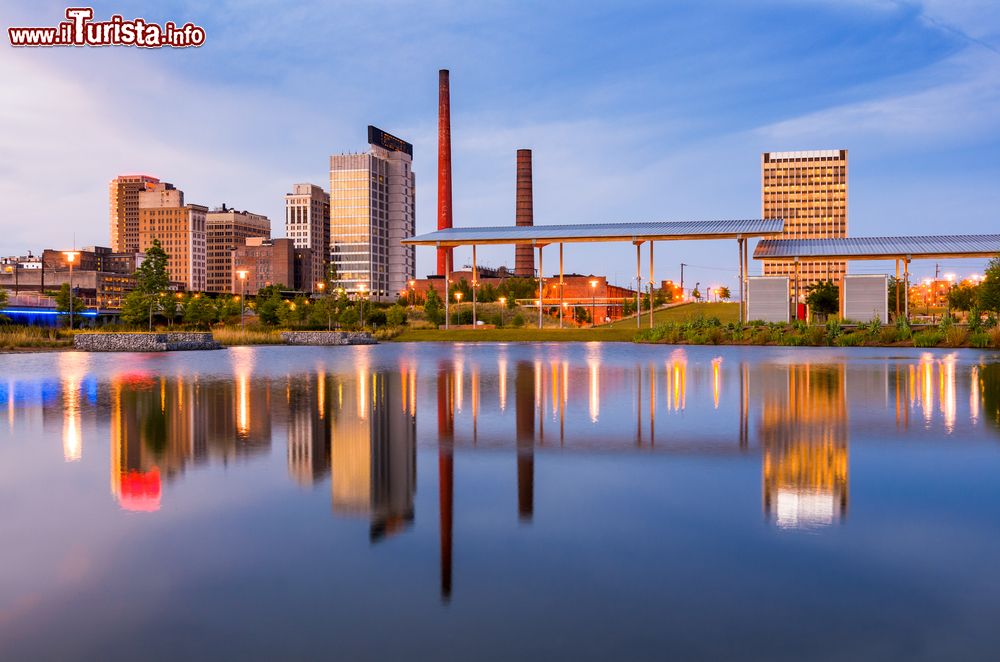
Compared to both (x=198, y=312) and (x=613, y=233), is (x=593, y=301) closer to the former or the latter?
(x=613, y=233)

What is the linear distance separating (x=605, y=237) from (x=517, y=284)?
68796 millimetres

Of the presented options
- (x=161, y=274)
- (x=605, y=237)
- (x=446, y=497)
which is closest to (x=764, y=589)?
(x=446, y=497)

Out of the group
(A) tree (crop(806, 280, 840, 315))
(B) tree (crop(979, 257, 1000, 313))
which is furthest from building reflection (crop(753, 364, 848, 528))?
(A) tree (crop(806, 280, 840, 315))

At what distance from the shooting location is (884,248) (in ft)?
189

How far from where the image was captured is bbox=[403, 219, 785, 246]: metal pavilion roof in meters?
57.7

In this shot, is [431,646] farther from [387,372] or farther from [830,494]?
[387,372]

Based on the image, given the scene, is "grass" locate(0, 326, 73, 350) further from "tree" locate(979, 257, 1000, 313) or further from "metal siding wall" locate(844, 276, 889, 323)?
"tree" locate(979, 257, 1000, 313)

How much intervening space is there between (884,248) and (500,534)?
A: 5968 centimetres

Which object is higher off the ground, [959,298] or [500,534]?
[959,298]

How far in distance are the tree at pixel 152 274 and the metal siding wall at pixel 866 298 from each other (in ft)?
141

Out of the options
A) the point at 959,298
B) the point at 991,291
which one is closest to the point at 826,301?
the point at 959,298

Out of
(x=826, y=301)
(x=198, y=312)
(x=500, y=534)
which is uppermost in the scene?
(x=826, y=301)

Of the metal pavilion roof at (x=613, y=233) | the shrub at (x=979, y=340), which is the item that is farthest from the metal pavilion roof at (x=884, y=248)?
the shrub at (x=979, y=340)

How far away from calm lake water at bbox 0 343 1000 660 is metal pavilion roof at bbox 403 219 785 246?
4533 cm
